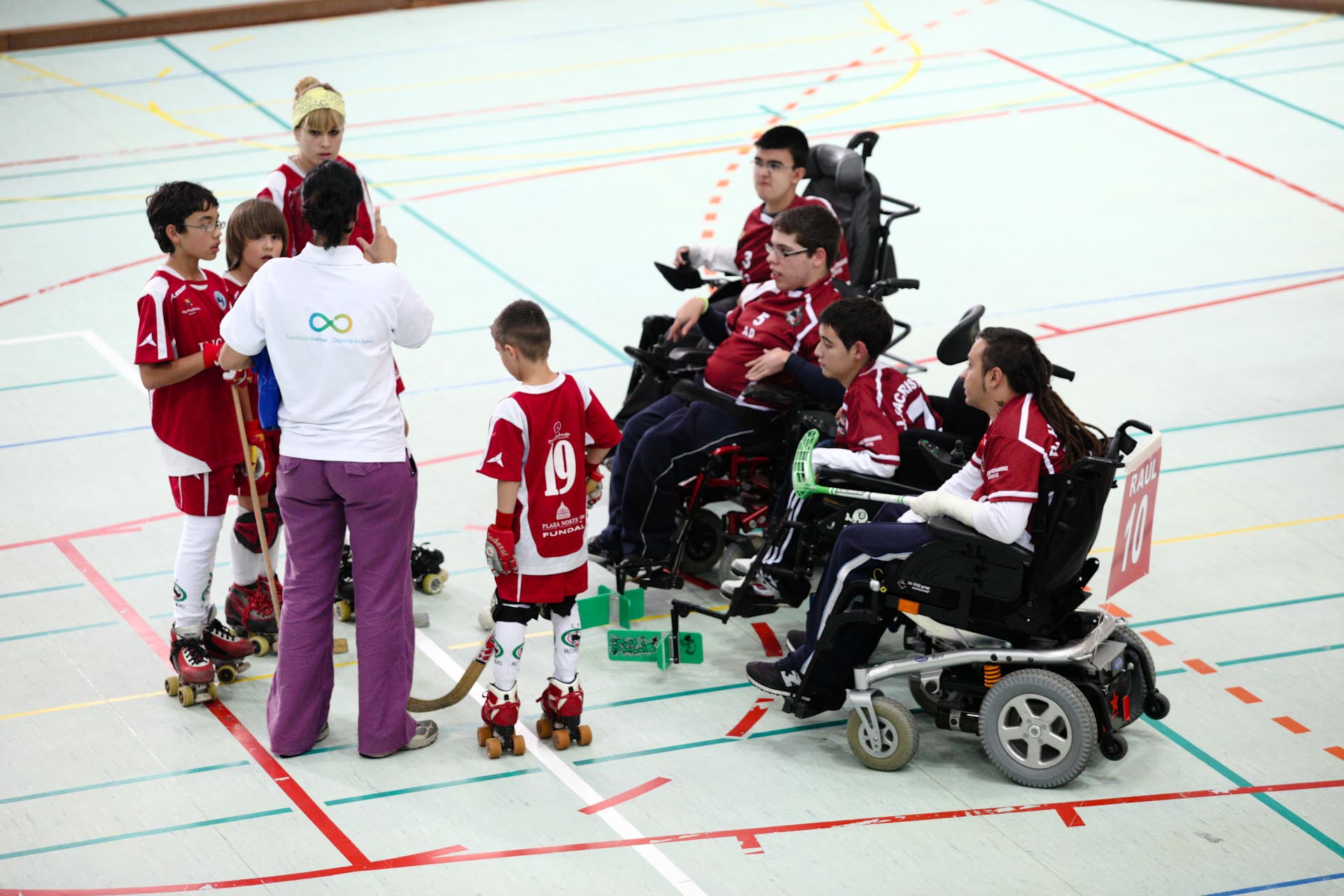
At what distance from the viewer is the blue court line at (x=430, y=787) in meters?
4.66

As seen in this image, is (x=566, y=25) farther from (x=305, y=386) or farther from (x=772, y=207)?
(x=305, y=386)

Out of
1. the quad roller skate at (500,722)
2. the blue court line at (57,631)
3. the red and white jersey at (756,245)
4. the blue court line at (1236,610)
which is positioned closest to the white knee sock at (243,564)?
the blue court line at (57,631)

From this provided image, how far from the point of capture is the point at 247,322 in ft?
14.7

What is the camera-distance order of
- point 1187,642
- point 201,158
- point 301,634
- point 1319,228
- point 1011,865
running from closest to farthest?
point 1011,865, point 301,634, point 1187,642, point 1319,228, point 201,158

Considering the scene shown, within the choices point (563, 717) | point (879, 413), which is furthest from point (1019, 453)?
point (563, 717)

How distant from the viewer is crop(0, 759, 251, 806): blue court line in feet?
15.4

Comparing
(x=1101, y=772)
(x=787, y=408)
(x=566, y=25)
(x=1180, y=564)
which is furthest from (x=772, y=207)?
(x=566, y=25)

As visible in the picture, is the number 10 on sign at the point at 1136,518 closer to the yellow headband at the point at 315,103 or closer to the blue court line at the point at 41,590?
the yellow headband at the point at 315,103

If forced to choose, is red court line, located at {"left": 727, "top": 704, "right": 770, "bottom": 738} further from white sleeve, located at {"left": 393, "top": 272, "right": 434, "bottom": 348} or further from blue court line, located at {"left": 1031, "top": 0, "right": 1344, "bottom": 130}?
blue court line, located at {"left": 1031, "top": 0, "right": 1344, "bottom": 130}

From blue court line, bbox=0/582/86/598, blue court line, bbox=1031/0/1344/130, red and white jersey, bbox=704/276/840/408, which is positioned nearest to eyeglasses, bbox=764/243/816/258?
red and white jersey, bbox=704/276/840/408

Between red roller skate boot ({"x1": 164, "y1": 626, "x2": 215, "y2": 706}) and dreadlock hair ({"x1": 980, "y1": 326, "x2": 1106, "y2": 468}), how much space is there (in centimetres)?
267

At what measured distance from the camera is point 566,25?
574 inches

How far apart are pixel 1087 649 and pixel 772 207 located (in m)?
2.50

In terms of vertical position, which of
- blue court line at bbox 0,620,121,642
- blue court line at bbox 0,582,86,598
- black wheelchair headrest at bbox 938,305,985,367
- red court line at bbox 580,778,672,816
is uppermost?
black wheelchair headrest at bbox 938,305,985,367
